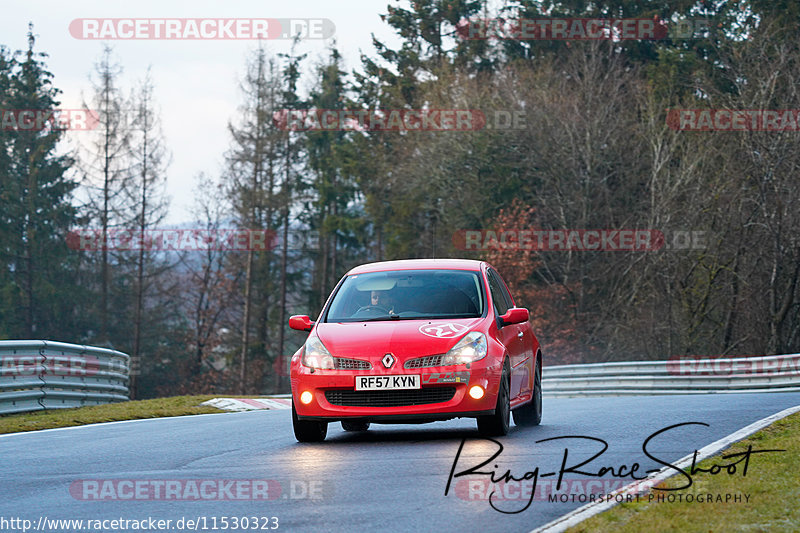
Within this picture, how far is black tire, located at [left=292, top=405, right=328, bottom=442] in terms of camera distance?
10984 mm

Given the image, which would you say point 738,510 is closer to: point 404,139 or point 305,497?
point 305,497

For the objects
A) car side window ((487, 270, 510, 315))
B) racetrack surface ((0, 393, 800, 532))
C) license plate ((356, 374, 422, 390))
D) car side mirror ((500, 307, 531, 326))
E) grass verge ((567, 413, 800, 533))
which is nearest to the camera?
grass verge ((567, 413, 800, 533))

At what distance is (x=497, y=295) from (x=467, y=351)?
1.86 meters

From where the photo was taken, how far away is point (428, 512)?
694cm

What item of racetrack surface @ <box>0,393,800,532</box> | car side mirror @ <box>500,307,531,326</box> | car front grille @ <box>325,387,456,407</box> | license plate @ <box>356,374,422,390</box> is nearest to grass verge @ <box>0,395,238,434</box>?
racetrack surface @ <box>0,393,800,532</box>

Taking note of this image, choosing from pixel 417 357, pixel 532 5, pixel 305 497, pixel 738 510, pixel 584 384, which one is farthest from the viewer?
pixel 532 5

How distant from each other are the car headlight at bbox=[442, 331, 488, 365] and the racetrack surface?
2.45 feet

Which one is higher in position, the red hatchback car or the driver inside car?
the driver inside car

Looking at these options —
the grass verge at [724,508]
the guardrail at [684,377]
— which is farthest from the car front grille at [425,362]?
the guardrail at [684,377]

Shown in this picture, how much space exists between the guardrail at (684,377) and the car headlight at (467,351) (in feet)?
49.5

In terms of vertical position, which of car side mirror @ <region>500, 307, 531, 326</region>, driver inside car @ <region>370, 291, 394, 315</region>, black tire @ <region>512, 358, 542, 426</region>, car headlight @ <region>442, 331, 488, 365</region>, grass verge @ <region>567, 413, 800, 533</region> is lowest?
black tire @ <region>512, 358, 542, 426</region>

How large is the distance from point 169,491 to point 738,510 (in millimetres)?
3780

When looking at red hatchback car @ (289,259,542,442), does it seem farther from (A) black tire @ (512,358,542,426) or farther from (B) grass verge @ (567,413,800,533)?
(B) grass verge @ (567,413,800,533)

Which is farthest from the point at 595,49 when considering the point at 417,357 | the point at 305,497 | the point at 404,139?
the point at 305,497
